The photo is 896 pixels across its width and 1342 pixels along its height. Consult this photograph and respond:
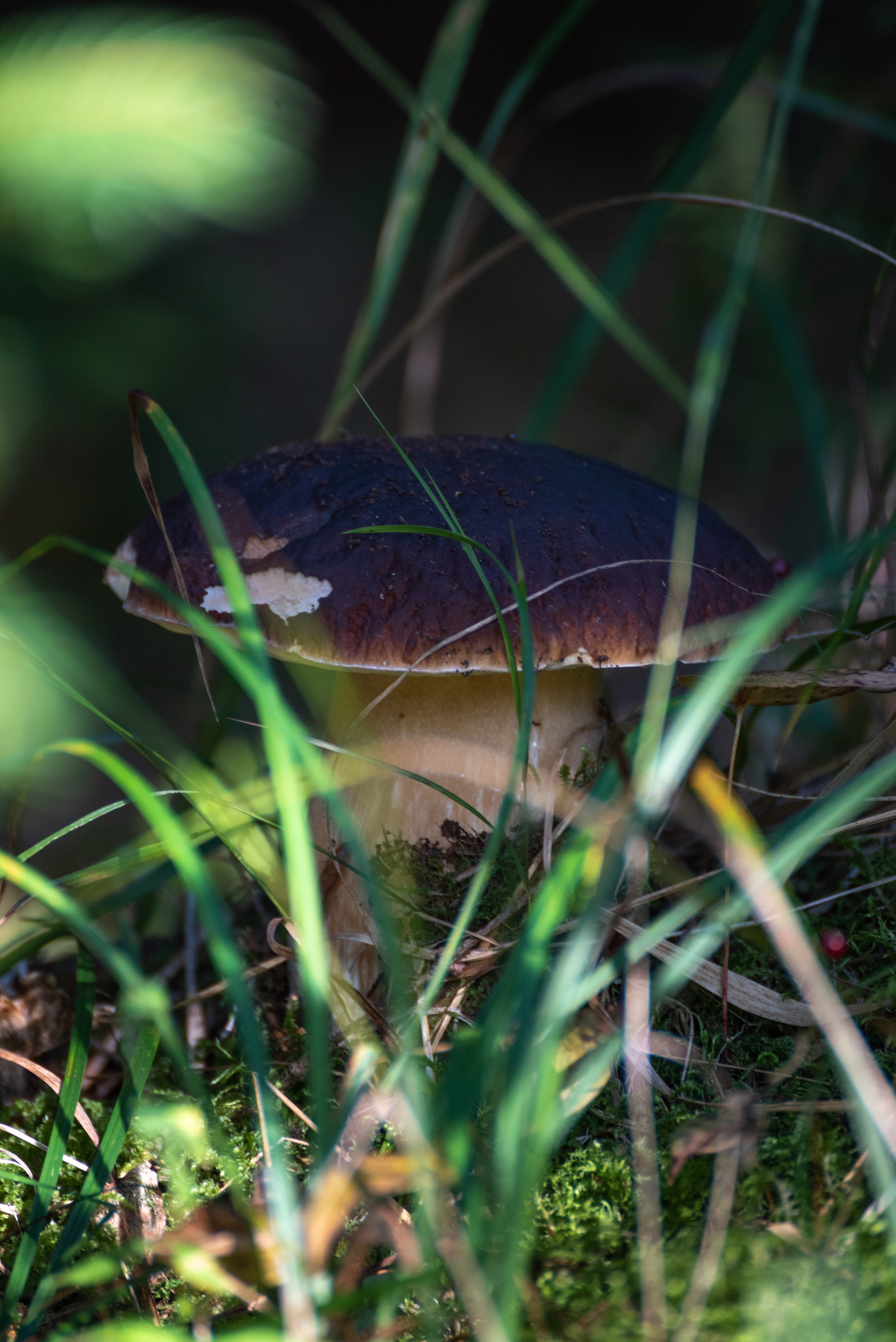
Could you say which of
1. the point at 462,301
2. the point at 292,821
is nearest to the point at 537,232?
the point at 292,821

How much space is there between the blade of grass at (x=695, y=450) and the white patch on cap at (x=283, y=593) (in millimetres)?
369

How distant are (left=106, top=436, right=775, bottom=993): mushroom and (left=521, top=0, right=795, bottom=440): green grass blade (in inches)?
7.9

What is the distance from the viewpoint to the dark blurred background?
1.65 metres

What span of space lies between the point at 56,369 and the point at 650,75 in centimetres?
124

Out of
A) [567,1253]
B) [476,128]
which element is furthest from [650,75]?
[476,128]

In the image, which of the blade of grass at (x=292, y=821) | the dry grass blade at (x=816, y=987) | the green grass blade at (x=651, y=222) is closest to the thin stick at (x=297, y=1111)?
the blade of grass at (x=292, y=821)

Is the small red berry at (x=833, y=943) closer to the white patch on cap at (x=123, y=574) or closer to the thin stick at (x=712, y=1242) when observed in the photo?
the thin stick at (x=712, y=1242)

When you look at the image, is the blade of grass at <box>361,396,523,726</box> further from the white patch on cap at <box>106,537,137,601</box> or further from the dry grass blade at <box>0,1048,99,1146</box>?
the dry grass blade at <box>0,1048,99,1146</box>

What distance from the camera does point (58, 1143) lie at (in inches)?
30.2

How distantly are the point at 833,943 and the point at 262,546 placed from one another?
761 millimetres

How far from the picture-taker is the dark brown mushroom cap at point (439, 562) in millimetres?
919

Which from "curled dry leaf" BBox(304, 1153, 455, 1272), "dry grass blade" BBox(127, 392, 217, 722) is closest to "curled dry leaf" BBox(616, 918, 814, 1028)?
"curled dry leaf" BBox(304, 1153, 455, 1272)

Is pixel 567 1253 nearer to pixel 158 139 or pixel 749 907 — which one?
pixel 749 907

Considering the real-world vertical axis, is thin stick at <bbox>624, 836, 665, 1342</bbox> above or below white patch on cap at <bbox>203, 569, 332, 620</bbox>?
below
